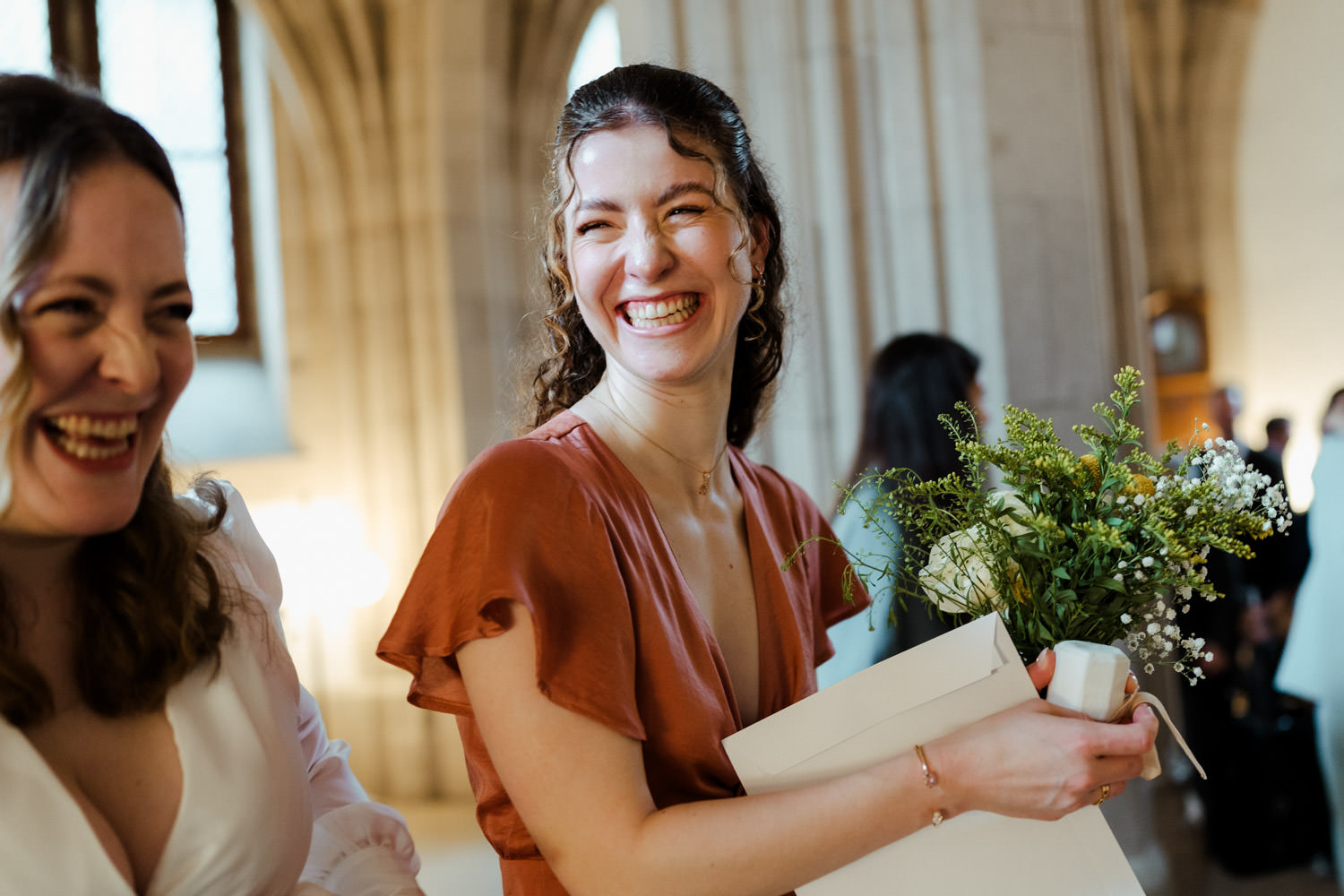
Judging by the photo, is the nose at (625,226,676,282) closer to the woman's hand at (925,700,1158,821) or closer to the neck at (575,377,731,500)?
the neck at (575,377,731,500)

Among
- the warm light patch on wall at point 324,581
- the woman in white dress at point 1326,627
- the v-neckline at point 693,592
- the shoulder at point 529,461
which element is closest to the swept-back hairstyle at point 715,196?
the v-neckline at point 693,592

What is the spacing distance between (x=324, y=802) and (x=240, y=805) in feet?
1.03

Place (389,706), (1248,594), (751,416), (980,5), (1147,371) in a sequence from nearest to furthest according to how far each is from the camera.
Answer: (751,416) < (980,5) < (1147,371) < (1248,594) < (389,706)

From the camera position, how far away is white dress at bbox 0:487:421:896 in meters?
1.11

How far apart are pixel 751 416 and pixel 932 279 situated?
1780 mm

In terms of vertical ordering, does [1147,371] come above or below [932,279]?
below

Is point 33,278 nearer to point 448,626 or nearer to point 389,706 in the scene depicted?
point 448,626

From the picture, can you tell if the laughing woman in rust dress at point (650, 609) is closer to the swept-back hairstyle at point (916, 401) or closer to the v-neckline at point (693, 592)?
the v-neckline at point (693, 592)

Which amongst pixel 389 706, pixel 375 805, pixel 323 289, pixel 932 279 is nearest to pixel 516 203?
pixel 323 289

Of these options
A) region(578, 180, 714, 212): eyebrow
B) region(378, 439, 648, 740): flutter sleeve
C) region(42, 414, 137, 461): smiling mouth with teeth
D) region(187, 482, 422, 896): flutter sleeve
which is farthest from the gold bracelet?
region(42, 414, 137, 461): smiling mouth with teeth

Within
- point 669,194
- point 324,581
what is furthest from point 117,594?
point 324,581

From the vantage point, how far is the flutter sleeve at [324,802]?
1433 millimetres

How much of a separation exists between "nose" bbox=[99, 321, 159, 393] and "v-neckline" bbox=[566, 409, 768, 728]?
64 centimetres

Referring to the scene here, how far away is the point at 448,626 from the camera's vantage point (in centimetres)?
135
